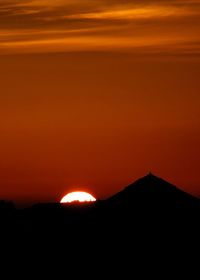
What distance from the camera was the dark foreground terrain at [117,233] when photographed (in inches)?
1423

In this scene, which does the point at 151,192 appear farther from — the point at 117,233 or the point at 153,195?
the point at 117,233

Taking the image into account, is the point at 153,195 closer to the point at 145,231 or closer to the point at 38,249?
the point at 145,231

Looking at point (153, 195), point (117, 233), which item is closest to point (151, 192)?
point (153, 195)

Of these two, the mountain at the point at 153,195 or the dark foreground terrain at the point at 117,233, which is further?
the mountain at the point at 153,195

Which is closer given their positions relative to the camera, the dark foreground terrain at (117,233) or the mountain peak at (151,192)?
the dark foreground terrain at (117,233)

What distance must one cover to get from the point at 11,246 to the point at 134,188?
3.78 metres

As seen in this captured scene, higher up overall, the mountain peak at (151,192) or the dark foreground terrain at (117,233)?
the mountain peak at (151,192)

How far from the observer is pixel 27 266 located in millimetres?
36281

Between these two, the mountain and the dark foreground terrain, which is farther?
the mountain

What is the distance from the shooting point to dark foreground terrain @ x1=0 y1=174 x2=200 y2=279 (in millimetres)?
36156

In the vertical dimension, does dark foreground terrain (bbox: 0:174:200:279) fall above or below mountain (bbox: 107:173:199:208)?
below

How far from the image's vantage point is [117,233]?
36812 millimetres

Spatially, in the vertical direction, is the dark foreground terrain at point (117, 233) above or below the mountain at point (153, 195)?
below

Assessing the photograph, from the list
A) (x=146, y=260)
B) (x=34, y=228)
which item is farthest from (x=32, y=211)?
(x=146, y=260)
